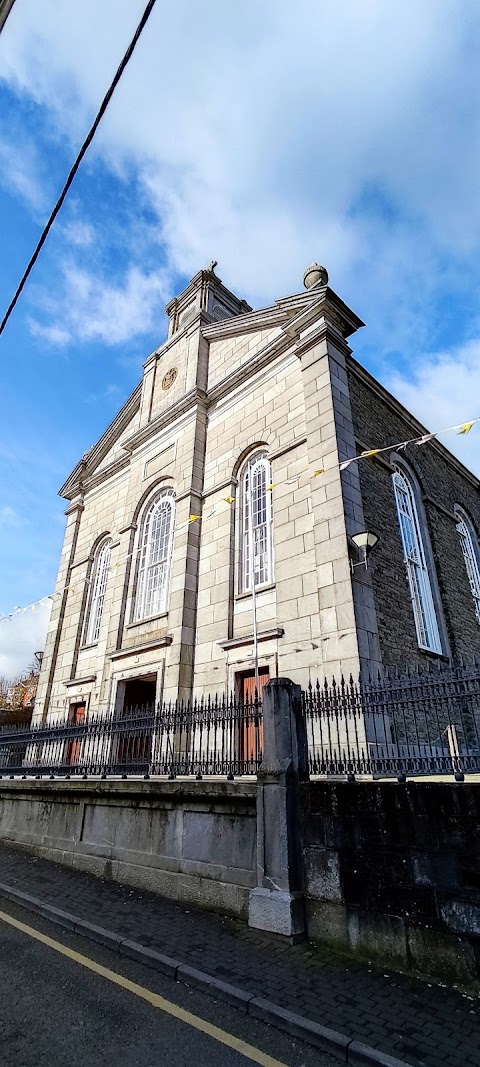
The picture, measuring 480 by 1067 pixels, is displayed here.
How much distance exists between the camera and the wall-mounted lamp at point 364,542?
10755 mm

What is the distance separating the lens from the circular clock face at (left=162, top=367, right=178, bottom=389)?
64.5ft

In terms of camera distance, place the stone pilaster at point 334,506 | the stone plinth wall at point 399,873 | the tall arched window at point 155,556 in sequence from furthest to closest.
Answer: the tall arched window at point 155,556
the stone pilaster at point 334,506
the stone plinth wall at point 399,873

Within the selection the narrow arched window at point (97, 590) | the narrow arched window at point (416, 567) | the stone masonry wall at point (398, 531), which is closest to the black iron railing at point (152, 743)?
the stone masonry wall at point (398, 531)

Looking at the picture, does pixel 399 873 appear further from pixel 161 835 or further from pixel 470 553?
pixel 470 553

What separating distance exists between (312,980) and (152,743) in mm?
5035

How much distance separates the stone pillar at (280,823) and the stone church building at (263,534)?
3.61 metres

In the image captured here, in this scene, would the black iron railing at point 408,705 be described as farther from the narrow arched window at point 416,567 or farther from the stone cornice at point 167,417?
the stone cornice at point 167,417

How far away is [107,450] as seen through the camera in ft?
73.8

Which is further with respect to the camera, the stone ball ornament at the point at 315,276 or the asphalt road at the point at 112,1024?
the stone ball ornament at the point at 315,276

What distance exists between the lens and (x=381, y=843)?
5180 mm

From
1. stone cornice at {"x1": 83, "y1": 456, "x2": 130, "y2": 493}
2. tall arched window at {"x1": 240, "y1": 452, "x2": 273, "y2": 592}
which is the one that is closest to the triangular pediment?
stone cornice at {"x1": 83, "y1": 456, "x2": 130, "y2": 493}

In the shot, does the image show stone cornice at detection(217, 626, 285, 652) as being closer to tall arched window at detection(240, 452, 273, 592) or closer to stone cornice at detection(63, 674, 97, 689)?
tall arched window at detection(240, 452, 273, 592)

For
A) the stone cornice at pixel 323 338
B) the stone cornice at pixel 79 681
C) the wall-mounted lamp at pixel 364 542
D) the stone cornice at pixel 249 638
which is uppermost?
the stone cornice at pixel 323 338

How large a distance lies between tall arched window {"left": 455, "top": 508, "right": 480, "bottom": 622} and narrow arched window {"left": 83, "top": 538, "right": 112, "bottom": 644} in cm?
1246
